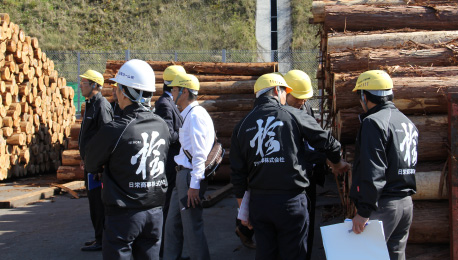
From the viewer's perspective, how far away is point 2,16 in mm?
11430

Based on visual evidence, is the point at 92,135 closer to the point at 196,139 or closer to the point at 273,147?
the point at 196,139

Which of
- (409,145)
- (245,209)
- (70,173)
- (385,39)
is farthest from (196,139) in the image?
(70,173)

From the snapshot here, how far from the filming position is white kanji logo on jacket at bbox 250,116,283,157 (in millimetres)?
4637

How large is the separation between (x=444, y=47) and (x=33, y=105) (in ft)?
31.7

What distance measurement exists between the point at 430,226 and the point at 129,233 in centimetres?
318

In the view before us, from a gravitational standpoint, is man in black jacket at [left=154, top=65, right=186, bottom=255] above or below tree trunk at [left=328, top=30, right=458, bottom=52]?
below

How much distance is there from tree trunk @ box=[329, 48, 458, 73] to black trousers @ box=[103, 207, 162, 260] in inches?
125

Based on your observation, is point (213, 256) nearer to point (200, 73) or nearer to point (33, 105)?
point (200, 73)

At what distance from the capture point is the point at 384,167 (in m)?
4.33

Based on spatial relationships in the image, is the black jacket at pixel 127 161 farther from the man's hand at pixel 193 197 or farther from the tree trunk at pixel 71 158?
the tree trunk at pixel 71 158

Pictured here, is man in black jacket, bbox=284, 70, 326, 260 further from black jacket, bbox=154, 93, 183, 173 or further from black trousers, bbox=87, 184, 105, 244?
black trousers, bbox=87, 184, 105, 244

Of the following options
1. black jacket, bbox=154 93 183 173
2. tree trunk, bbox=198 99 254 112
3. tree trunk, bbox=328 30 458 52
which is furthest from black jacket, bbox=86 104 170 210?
tree trunk, bbox=198 99 254 112

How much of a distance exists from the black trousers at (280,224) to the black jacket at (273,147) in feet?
0.29

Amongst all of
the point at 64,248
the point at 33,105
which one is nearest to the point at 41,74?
the point at 33,105
